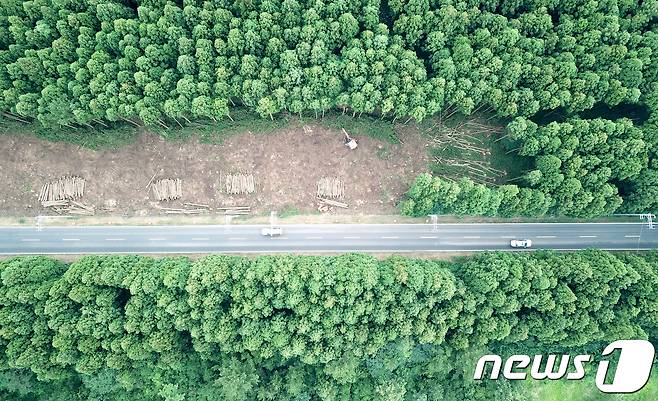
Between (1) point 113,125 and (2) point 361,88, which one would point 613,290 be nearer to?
(2) point 361,88

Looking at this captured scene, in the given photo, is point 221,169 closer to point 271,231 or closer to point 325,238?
point 271,231

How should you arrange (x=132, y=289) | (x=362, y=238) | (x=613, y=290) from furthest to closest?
(x=362, y=238), (x=613, y=290), (x=132, y=289)

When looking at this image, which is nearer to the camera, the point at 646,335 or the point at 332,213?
the point at 646,335

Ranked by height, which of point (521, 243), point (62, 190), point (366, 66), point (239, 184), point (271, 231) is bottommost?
point (521, 243)

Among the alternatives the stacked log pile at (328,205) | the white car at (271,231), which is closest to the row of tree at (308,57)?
the stacked log pile at (328,205)

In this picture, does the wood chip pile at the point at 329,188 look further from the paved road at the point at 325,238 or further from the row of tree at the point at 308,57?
the row of tree at the point at 308,57

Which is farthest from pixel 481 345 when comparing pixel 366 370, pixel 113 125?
pixel 113 125

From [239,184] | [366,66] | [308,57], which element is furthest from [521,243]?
[239,184]
